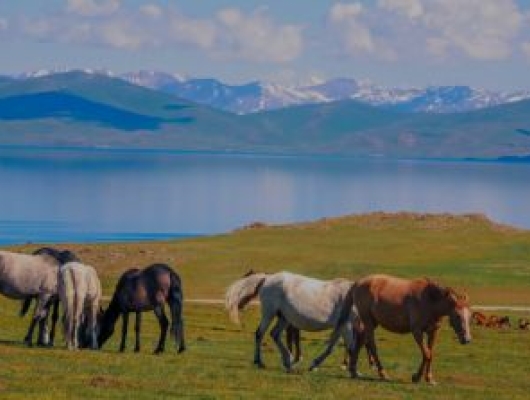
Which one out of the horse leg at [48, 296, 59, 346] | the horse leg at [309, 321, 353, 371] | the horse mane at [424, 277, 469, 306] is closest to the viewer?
the horse mane at [424, 277, 469, 306]

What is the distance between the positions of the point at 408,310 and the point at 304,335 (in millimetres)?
15457

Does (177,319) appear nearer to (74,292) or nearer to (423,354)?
(74,292)

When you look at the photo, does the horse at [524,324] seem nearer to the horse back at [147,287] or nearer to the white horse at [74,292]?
the horse back at [147,287]

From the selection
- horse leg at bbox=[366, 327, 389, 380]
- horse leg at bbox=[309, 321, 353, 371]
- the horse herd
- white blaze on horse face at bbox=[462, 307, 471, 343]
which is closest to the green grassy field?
horse leg at bbox=[309, 321, 353, 371]

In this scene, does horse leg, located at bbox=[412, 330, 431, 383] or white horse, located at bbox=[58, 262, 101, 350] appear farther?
white horse, located at bbox=[58, 262, 101, 350]

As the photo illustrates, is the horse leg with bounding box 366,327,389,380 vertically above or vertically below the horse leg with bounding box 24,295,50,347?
below

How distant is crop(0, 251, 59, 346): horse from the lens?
29.9 m

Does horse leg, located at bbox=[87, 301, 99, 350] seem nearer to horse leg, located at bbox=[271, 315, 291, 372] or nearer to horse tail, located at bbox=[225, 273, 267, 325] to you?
horse tail, located at bbox=[225, 273, 267, 325]

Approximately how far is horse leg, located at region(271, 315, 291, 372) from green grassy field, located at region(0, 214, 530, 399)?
33cm

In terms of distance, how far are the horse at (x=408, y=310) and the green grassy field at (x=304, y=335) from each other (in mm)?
874

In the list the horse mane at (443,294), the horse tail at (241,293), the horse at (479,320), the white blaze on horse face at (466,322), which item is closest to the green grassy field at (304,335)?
the white blaze on horse face at (466,322)

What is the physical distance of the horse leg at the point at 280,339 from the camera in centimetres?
2710

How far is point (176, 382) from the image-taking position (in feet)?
79.3

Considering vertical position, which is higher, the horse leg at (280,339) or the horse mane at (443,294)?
the horse mane at (443,294)
